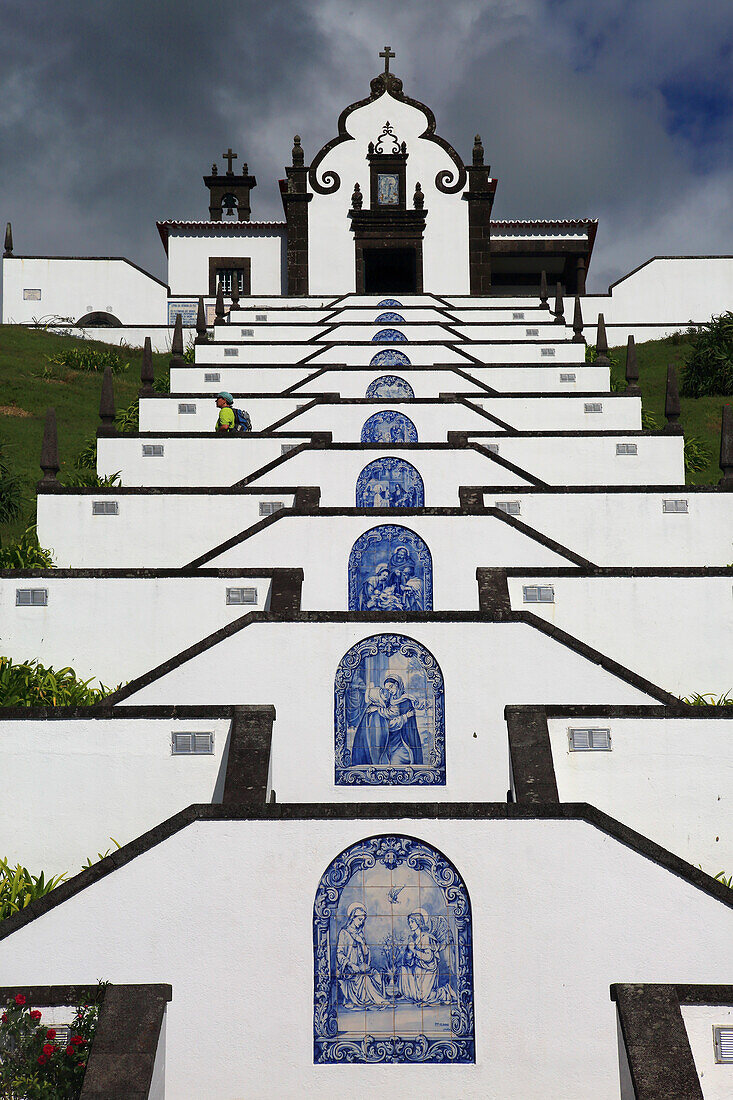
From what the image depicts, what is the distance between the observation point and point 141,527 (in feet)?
58.2

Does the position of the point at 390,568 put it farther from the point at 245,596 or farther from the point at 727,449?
the point at 727,449

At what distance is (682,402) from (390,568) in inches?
672

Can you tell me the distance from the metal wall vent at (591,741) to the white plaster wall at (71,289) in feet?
106

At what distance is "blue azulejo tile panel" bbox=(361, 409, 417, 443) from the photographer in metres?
20.9

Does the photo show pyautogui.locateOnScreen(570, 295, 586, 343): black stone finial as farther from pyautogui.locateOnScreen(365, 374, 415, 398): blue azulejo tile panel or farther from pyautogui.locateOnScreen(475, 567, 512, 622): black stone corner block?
pyautogui.locateOnScreen(475, 567, 512, 622): black stone corner block

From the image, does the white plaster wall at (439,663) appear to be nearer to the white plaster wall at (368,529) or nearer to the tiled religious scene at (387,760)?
the tiled religious scene at (387,760)

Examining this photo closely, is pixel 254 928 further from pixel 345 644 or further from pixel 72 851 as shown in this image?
pixel 345 644

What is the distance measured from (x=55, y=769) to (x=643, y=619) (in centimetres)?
776

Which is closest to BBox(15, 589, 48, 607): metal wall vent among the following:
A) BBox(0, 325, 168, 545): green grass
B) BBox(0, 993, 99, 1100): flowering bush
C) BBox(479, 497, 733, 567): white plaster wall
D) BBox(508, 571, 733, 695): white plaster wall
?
BBox(0, 325, 168, 545): green grass

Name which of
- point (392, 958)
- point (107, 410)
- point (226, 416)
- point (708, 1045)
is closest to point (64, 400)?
point (107, 410)

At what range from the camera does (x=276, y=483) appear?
60.1 feet

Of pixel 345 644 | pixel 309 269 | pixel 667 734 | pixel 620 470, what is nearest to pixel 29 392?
pixel 309 269

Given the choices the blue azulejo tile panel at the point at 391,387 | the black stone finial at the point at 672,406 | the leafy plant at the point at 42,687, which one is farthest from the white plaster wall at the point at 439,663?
the blue azulejo tile panel at the point at 391,387

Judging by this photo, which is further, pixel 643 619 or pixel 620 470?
pixel 620 470
